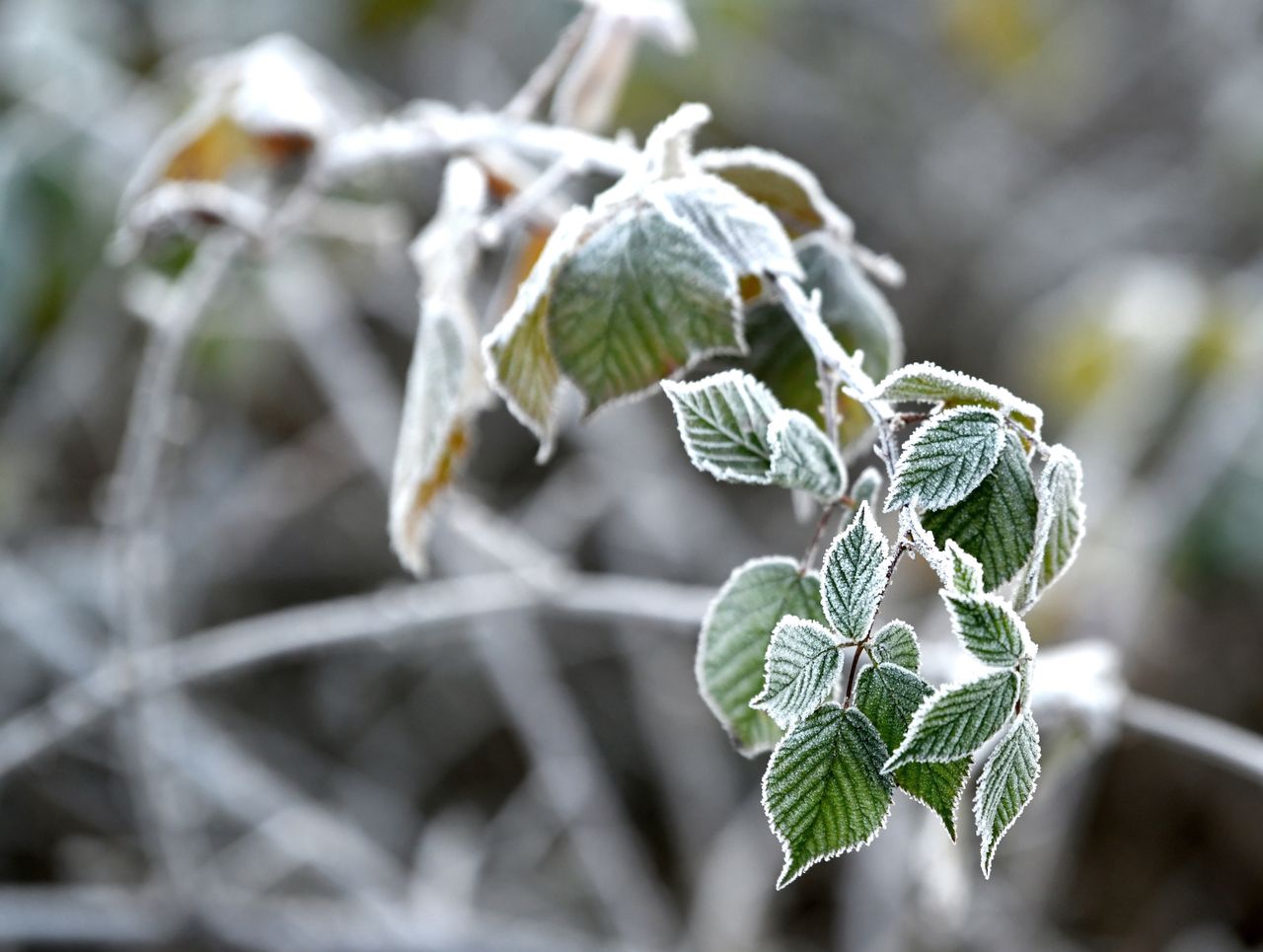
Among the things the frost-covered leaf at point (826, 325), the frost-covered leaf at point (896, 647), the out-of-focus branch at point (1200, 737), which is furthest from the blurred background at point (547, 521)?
the frost-covered leaf at point (896, 647)

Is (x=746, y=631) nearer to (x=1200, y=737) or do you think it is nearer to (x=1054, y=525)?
(x=1054, y=525)

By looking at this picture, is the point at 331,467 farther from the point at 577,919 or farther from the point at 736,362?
the point at 736,362

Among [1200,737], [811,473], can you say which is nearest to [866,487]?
[811,473]

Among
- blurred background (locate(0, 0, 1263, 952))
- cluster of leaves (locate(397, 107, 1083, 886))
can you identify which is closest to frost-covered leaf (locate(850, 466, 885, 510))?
cluster of leaves (locate(397, 107, 1083, 886))

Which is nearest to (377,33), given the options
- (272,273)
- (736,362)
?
(272,273)

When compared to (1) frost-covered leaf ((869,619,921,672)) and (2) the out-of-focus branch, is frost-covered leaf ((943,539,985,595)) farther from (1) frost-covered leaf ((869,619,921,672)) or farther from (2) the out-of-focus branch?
(2) the out-of-focus branch

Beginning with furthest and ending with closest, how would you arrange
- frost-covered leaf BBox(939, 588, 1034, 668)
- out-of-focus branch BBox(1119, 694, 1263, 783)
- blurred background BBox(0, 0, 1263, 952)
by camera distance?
blurred background BBox(0, 0, 1263, 952), out-of-focus branch BBox(1119, 694, 1263, 783), frost-covered leaf BBox(939, 588, 1034, 668)

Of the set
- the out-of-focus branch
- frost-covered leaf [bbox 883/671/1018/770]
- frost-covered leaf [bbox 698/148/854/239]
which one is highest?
frost-covered leaf [bbox 698/148/854/239]
